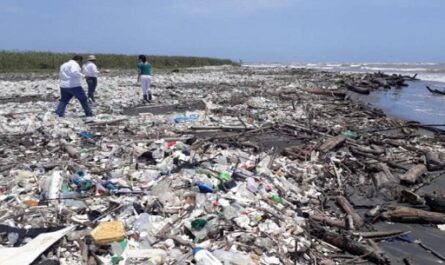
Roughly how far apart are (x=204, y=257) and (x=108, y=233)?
1.17 metres

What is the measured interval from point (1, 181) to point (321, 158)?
20.2 ft

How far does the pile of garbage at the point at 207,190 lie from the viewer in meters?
4.97

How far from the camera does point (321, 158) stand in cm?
944

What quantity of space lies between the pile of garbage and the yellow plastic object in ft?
0.04

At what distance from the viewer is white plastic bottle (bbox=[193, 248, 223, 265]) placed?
4492mm

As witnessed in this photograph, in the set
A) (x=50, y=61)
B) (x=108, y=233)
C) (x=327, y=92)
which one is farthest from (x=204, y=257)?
(x=50, y=61)

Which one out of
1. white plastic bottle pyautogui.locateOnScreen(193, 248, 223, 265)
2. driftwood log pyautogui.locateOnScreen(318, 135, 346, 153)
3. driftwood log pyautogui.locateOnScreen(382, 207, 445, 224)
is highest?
white plastic bottle pyautogui.locateOnScreen(193, 248, 223, 265)

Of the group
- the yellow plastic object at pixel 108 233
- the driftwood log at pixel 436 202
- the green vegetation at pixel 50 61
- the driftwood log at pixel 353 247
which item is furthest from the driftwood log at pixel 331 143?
the green vegetation at pixel 50 61

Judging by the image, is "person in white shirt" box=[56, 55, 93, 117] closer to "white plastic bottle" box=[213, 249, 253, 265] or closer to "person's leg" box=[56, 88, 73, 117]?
"person's leg" box=[56, 88, 73, 117]

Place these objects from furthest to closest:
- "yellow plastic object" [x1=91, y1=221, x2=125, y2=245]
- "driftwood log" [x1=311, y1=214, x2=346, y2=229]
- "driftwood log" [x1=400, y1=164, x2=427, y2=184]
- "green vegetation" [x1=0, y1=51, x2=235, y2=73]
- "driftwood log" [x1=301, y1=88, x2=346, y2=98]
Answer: "green vegetation" [x1=0, y1=51, x2=235, y2=73] → "driftwood log" [x1=301, y1=88, x2=346, y2=98] → "driftwood log" [x1=400, y1=164, x2=427, y2=184] → "driftwood log" [x1=311, y1=214, x2=346, y2=229] → "yellow plastic object" [x1=91, y1=221, x2=125, y2=245]

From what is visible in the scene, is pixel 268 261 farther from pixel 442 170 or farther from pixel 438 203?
pixel 442 170

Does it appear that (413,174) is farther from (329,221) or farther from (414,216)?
(329,221)

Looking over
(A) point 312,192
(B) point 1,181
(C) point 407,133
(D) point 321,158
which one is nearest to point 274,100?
(C) point 407,133

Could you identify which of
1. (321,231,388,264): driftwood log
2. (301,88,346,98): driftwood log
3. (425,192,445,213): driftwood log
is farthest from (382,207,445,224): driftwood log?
(301,88,346,98): driftwood log
